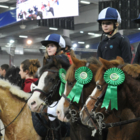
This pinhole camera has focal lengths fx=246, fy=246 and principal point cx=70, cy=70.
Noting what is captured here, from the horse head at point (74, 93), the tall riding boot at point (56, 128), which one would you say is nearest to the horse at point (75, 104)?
the horse head at point (74, 93)

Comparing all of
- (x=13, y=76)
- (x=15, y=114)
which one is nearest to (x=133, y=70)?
(x=15, y=114)

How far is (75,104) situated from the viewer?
283 centimetres

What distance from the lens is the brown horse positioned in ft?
11.6

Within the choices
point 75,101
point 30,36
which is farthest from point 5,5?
point 75,101

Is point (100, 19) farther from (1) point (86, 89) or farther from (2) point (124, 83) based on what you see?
(2) point (124, 83)

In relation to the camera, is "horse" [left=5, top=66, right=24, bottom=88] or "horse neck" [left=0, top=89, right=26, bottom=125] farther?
"horse" [left=5, top=66, right=24, bottom=88]

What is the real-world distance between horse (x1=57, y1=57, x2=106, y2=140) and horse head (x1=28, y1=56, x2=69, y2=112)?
0.57 metres

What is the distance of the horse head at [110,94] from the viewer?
2117mm

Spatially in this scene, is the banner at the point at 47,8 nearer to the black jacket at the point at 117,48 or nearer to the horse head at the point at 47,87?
the horse head at the point at 47,87

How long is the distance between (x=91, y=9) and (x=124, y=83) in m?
12.5

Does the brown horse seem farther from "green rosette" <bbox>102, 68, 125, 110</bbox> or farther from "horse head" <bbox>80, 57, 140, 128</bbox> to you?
"green rosette" <bbox>102, 68, 125, 110</bbox>

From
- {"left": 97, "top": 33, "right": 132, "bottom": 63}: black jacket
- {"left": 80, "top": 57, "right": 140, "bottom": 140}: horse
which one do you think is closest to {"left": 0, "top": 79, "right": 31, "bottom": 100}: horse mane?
{"left": 97, "top": 33, "right": 132, "bottom": 63}: black jacket

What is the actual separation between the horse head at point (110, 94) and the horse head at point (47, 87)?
1237 mm

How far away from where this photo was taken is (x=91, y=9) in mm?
14133
